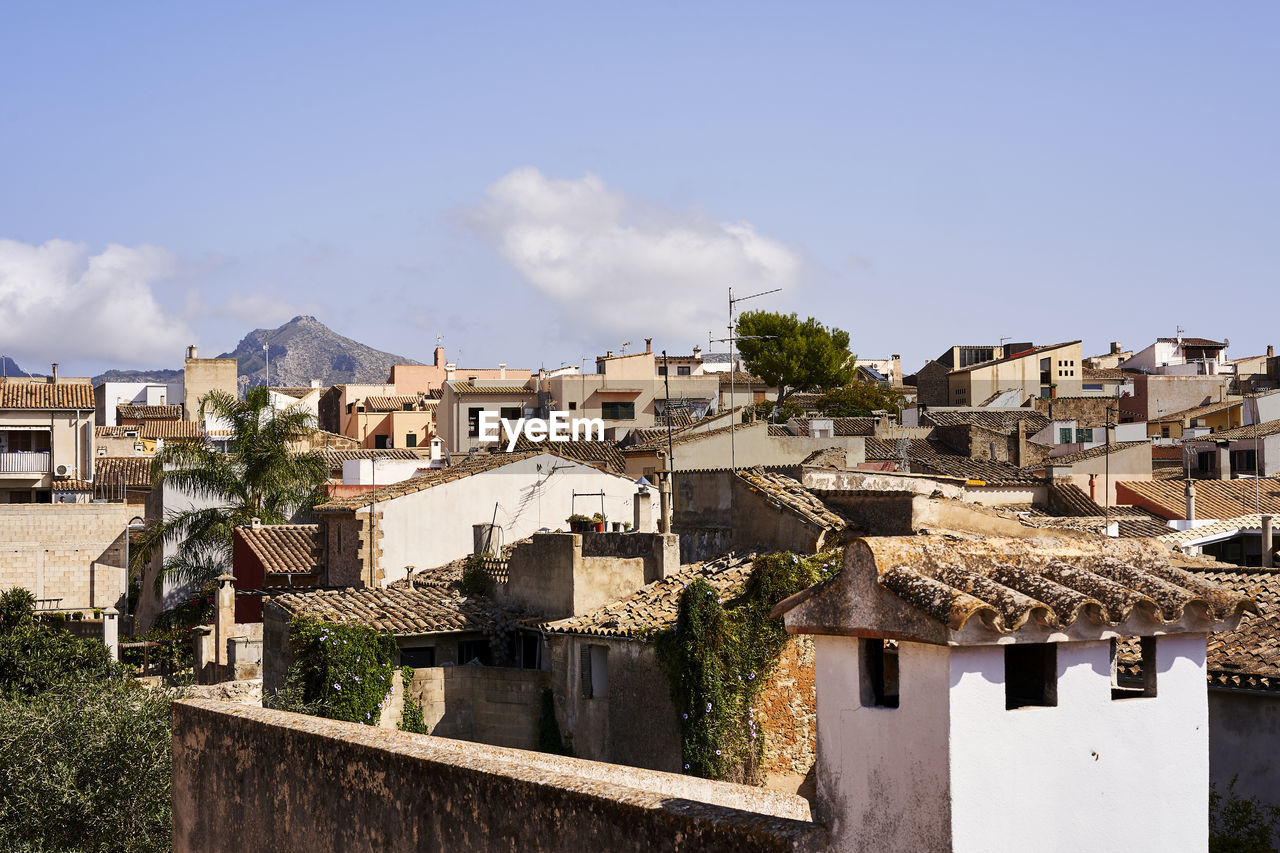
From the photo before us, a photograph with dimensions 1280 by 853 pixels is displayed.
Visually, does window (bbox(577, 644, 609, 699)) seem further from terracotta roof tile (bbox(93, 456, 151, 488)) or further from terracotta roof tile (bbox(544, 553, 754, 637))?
terracotta roof tile (bbox(93, 456, 151, 488))

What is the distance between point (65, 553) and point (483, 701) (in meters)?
30.6

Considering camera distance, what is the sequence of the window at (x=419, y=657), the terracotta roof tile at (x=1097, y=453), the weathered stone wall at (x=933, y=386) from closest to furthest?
the window at (x=419, y=657) → the terracotta roof tile at (x=1097, y=453) → the weathered stone wall at (x=933, y=386)

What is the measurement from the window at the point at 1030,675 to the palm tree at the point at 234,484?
36.3 meters

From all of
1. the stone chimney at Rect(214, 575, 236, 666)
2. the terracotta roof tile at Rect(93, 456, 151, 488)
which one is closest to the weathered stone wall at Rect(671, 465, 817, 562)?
the stone chimney at Rect(214, 575, 236, 666)

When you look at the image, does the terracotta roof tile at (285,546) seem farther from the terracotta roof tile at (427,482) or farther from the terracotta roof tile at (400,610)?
the terracotta roof tile at (400,610)

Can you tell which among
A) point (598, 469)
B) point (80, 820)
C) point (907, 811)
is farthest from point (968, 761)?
point (598, 469)

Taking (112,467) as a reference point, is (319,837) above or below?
below

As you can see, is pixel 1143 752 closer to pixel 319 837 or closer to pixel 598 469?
pixel 319 837

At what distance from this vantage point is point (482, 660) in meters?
23.4

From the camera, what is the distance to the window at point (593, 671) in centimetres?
2041

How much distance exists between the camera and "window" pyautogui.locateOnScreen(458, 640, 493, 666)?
23.4 meters

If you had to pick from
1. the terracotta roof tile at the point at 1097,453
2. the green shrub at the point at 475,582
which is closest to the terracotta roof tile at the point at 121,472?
the green shrub at the point at 475,582

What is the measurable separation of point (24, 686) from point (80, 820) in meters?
8.29

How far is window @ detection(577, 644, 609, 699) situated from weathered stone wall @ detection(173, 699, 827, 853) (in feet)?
29.0
